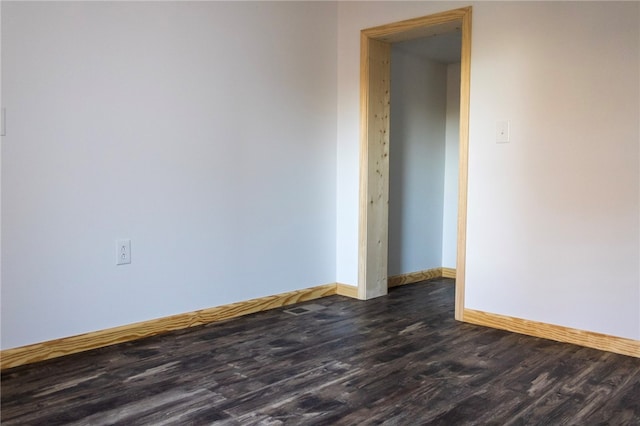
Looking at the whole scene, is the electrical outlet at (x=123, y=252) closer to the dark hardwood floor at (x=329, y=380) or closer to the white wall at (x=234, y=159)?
the white wall at (x=234, y=159)

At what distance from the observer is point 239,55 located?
126 inches

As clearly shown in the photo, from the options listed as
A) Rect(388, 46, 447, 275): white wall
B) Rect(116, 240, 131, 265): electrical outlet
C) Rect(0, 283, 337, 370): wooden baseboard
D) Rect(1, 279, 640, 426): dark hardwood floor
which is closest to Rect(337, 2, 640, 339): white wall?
Rect(1, 279, 640, 426): dark hardwood floor

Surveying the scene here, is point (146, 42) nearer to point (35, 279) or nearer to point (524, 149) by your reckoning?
point (35, 279)

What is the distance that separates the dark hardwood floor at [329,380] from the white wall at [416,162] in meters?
1.38

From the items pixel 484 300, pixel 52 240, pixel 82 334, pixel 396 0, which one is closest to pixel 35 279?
pixel 52 240

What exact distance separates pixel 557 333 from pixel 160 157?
7.66 feet

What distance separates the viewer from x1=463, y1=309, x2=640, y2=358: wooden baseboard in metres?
2.64

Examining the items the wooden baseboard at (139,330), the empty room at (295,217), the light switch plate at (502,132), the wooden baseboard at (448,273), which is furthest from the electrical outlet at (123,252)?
the wooden baseboard at (448,273)

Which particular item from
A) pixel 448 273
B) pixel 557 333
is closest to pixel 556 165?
pixel 557 333

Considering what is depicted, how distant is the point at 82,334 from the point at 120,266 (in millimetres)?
369

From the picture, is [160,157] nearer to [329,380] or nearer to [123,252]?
[123,252]

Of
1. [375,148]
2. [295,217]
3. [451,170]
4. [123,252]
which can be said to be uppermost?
[375,148]

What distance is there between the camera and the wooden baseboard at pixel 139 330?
239 centimetres

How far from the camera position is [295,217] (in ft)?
11.9
